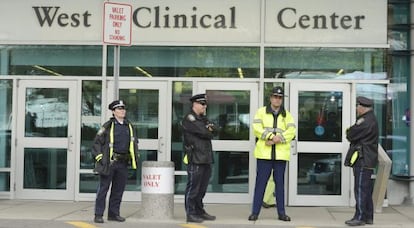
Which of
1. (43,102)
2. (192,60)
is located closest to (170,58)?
(192,60)

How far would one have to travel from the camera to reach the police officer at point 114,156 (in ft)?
28.9

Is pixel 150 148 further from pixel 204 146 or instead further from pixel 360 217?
pixel 360 217

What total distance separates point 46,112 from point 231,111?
11.3ft

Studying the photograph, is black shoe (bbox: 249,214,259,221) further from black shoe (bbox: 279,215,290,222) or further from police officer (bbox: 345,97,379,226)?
police officer (bbox: 345,97,379,226)

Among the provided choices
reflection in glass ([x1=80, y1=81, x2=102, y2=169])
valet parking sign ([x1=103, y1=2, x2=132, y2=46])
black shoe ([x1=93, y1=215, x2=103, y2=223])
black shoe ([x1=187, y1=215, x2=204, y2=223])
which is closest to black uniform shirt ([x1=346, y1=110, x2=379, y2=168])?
black shoe ([x1=187, y1=215, x2=204, y2=223])

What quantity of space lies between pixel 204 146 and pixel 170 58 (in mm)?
3092

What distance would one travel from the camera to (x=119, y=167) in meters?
8.99

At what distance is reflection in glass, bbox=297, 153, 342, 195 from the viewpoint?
1124 centimetres

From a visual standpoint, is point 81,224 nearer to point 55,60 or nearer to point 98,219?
point 98,219

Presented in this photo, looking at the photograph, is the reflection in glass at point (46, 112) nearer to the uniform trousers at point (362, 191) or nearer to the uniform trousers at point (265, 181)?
the uniform trousers at point (265, 181)

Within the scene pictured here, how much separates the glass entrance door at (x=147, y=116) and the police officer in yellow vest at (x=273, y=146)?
2679mm

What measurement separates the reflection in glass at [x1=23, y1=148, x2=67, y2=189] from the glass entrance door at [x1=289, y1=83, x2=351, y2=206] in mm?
4197

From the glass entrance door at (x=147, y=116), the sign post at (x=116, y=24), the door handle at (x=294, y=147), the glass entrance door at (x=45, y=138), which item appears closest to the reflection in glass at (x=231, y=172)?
the door handle at (x=294, y=147)

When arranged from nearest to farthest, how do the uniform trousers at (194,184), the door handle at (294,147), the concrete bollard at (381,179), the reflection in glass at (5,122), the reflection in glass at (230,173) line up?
1. the uniform trousers at (194,184)
2. the concrete bollard at (381,179)
3. the door handle at (294,147)
4. the reflection in glass at (230,173)
5. the reflection in glass at (5,122)
